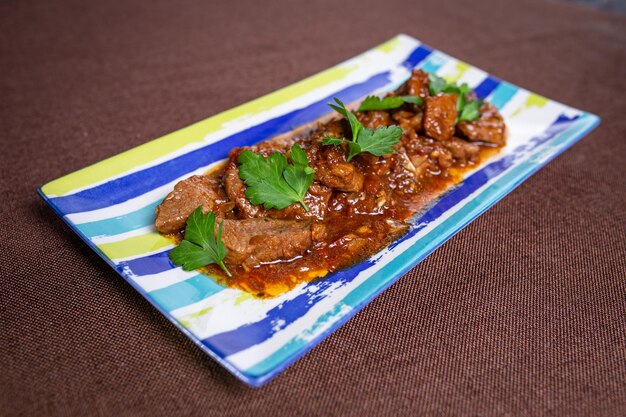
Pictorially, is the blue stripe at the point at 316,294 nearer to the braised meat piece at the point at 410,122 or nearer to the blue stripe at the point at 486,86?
the braised meat piece at the point at 410,122

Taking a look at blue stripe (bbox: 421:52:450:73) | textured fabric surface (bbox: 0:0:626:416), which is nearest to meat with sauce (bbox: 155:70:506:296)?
textured fabric surface (bbox: 0:0:626:416)

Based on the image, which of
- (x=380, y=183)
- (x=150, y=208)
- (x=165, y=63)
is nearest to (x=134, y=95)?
(x=165, y=63)

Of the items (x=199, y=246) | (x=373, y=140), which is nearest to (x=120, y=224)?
(x=199, y=246)

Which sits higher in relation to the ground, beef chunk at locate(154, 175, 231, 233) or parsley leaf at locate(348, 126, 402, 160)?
parsley leaf at locate(348, 126, 402, 160)

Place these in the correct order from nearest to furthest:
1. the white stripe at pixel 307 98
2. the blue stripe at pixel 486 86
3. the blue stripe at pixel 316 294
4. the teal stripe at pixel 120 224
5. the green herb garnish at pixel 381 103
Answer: the blue stripe at pixel 316 294
the teal stripe at pixel 120 224
the white stripe at pixel 307 98
the green herb garnish at pixel 381 103
the blue stripe at pixel 486 86

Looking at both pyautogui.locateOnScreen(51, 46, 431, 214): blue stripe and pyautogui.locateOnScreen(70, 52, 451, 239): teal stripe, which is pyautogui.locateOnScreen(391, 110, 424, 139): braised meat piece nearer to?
pyautogui.locateOnScreen(51, 46, 431, 214): blue stripe

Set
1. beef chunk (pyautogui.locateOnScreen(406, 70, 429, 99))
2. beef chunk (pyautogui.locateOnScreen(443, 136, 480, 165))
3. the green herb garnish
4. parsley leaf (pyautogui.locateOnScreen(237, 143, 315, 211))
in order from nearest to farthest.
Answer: parsley leaf (pyautogui.locateOnScreen(237, 143, 315, 211)), the green herb garnish, beef chunk (pyautogui.locateOnScreen(443, 136, 480, 165)), beef chunk (pyautogui.locateOnScreen(406, 70, 429, 99))

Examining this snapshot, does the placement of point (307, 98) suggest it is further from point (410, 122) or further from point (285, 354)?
point (285, 354)

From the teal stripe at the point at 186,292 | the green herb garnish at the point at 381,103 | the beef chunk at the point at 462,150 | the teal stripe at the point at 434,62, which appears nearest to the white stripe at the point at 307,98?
the teal stripe at the point at 434,62
